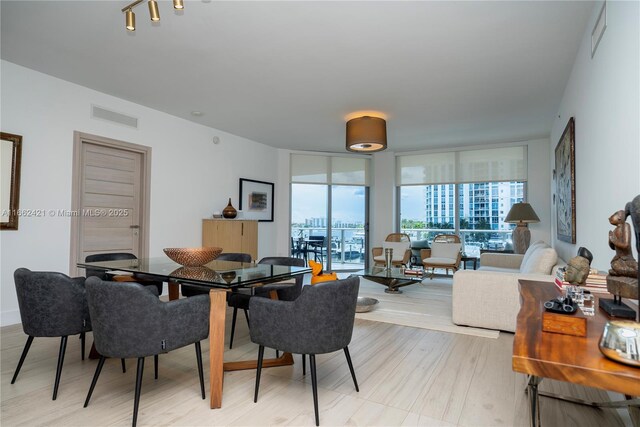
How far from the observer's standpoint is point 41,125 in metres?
3.74

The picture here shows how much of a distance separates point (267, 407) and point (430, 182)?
6210mm

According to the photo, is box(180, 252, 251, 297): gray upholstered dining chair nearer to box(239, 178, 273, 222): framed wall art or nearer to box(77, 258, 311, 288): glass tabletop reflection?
box(77, 258, 311, 288): glass tabletop reflection

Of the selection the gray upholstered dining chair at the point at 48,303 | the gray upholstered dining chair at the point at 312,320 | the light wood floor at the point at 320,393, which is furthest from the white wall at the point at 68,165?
the gray upholstered dining chair at the point at 312,320

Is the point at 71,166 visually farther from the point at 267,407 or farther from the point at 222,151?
the point at 267,407

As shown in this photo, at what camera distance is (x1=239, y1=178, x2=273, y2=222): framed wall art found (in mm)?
6470

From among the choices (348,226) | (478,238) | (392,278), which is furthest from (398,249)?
(392,278)

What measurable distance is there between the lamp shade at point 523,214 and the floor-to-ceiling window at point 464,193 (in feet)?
2.77

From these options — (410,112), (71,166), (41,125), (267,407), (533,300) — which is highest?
(410,112)

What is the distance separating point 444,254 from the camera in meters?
6.47

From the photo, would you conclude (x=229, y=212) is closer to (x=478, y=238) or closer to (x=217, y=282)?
(x=217, y=282)

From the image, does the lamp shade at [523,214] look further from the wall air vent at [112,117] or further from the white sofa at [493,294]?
the wall air vent at [112,117]

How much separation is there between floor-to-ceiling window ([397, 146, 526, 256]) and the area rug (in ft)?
5.60

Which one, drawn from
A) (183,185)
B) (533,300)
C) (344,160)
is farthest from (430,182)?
(533,300)

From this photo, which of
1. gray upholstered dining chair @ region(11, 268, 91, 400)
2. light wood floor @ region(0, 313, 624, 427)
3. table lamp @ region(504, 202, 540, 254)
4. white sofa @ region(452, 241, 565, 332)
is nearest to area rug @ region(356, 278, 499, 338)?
white sofa @ region(452, 241, 565, 332)
